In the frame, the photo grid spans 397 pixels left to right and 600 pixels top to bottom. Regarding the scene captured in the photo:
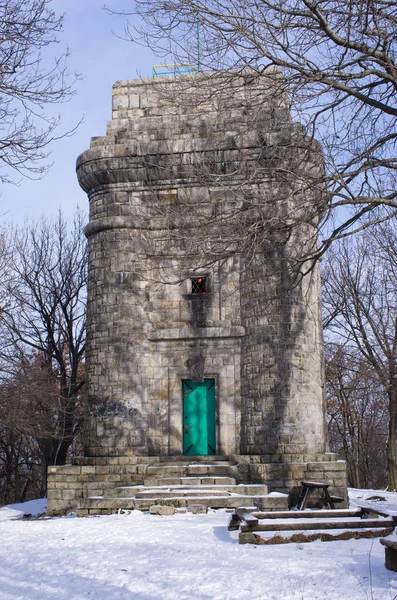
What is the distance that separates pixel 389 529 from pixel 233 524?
2261 mm

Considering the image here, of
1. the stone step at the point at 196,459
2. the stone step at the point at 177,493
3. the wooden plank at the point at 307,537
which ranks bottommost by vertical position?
the wooden plank at the point at 307,537

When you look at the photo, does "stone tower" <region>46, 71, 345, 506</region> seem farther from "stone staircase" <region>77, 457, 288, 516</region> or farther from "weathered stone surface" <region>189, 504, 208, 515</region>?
"weathered stone surface" <region>189, 504, 208, 515</region>

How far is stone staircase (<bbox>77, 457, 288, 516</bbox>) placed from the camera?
43.8 ft

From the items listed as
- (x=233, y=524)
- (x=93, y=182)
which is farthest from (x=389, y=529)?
(x=93, y=182)

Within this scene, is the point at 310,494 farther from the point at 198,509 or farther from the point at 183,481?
the point at 198,509

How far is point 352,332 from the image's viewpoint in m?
26.8

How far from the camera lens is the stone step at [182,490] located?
1375 cm

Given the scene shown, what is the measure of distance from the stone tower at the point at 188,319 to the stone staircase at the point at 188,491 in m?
0.51

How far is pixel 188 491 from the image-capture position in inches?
543

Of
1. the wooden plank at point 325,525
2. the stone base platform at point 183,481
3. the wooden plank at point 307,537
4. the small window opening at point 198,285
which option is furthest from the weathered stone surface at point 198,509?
the small window opening at point 198,285

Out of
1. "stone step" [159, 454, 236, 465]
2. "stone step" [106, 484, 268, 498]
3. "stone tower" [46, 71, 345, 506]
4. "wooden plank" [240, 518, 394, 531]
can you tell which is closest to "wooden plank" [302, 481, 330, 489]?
"stone step" [106, 484, 268, 498]

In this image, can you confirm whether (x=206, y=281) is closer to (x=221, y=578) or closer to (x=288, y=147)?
(x=288, y=147)

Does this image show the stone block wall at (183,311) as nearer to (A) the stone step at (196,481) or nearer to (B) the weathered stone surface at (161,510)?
(A) the stone step at (196,481)

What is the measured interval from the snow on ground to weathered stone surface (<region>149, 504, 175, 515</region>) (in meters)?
1.49
